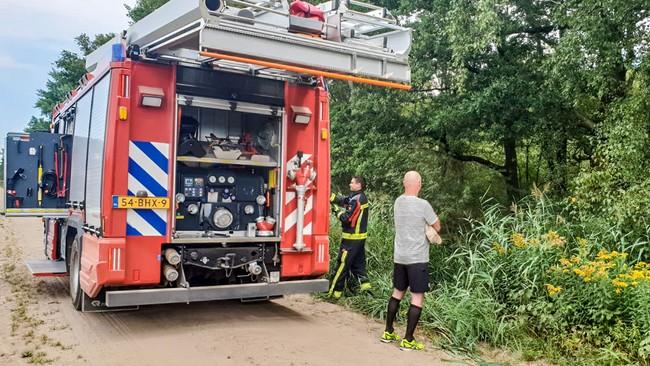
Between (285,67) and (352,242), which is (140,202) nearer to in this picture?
(285,67)

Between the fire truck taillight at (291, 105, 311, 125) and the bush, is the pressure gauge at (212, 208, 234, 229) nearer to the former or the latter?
the fire truck taillight at (291, 105, 311, 125)

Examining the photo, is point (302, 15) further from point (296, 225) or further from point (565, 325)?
point (565, 325)

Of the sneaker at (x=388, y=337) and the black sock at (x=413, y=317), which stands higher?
the black sock at (x=413, y=317)

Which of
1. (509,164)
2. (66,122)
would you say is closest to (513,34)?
(509,164)

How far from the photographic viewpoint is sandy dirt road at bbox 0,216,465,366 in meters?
5.25

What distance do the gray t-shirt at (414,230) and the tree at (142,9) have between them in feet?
81.6

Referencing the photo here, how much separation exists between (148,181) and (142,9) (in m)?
26.3

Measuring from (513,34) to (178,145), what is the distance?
24.1ft

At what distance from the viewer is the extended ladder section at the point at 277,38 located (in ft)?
16.2

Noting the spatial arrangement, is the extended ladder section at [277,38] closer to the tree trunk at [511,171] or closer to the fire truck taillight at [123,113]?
the fire truck taillight at [123,113]

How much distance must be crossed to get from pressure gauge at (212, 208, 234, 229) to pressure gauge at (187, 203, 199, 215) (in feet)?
0.67

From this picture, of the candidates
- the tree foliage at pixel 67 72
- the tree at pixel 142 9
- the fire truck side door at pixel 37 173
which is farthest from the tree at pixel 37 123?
the fire truck side door at pixel 37 173

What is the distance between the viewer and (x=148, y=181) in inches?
234

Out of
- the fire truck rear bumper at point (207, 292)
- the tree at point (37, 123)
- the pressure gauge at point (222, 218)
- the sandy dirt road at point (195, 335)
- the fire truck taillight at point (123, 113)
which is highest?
the tree at point (37, 123)
